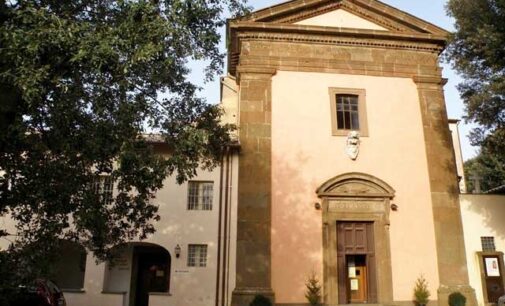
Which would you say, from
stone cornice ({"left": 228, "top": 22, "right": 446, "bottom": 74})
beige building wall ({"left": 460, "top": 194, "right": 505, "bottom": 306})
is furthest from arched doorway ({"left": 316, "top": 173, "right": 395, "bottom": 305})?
stone cornice ({"left": 228, "top": 22, "right": 446, "bottom": 74})

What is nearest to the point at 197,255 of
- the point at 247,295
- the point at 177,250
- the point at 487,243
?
the point at 177,250

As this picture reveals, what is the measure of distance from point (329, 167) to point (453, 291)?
5300 millimetres

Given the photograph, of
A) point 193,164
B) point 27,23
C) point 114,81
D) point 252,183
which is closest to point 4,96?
point 27,23

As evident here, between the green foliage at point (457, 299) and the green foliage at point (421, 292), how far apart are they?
65cm

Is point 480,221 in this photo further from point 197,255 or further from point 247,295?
point 197,255

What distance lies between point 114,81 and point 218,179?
767 cm

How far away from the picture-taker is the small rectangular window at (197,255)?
15.1 m

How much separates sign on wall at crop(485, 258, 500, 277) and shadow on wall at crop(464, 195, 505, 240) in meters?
1.07

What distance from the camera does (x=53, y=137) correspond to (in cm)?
834

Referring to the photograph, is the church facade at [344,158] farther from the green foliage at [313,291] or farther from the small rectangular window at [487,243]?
the small rectangular window at [487,243]

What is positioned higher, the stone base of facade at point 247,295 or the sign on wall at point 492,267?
the sign on wall at point 492,267

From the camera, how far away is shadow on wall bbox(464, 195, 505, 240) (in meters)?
16.0

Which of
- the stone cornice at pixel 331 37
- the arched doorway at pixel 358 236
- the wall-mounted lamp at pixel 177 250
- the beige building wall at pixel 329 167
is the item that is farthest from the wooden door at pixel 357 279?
the stone cornice at pixel 331 37

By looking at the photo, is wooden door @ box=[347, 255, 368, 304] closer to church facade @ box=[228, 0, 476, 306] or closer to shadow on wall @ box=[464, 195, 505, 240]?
church facade @ box=[228, 0, 476, 306]
